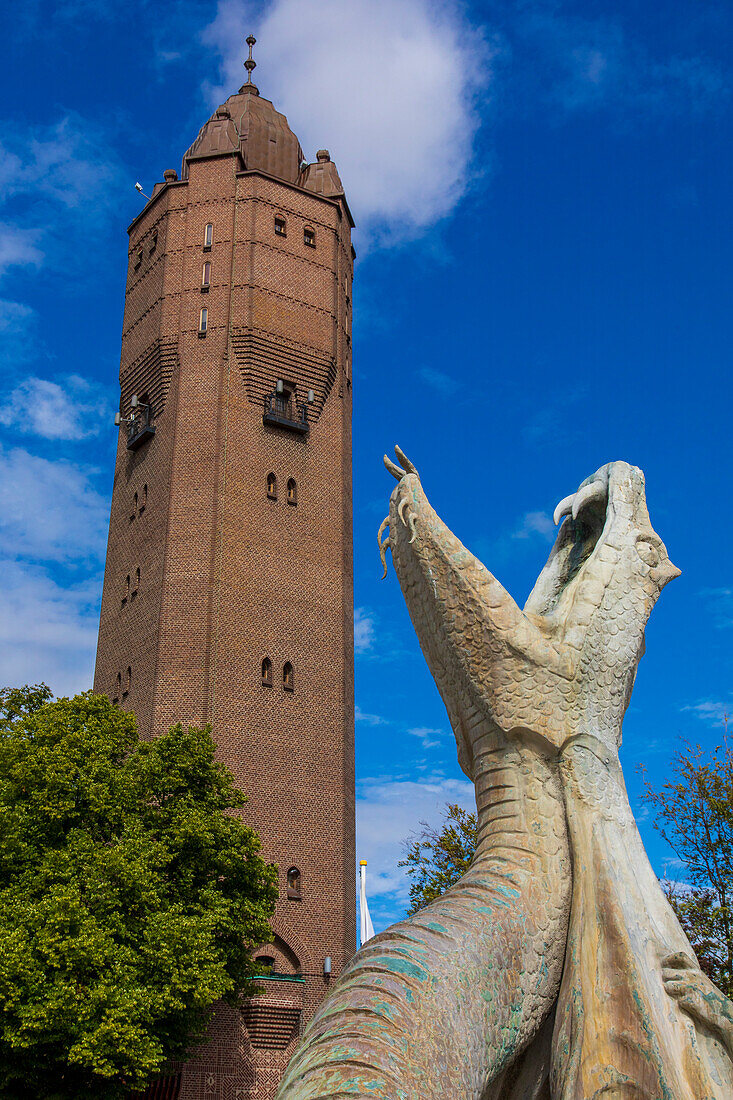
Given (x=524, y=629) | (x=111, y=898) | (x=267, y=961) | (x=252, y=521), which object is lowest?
(x=524, y=629)

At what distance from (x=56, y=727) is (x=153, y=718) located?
308 inches

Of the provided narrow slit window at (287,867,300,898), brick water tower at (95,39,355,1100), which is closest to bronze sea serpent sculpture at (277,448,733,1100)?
brick water tower at (95,39,355,1100)

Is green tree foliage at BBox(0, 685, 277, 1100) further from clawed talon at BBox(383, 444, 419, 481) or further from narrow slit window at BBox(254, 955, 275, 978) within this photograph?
clawed talon at BBox(383, 444, 419, 481)

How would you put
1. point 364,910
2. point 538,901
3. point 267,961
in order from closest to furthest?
point 538,901
point 267,961
point 364,910

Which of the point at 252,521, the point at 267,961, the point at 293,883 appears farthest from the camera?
the point at 252,521

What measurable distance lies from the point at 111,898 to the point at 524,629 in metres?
13.6

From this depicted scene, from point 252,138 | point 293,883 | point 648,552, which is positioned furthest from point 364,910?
point 648,552

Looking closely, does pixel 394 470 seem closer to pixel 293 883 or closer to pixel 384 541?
pixel 384 541

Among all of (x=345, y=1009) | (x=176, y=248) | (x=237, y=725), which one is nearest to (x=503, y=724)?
(x=345, y=1009)

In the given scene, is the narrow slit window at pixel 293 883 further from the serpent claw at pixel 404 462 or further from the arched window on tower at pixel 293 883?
the serpent claw at pixel 404 462

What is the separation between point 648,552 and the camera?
5.29 metres

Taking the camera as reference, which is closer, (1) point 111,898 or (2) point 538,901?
(2) point 538,901

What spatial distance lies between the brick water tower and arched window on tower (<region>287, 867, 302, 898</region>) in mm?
36

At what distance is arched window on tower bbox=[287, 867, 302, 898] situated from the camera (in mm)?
25969
